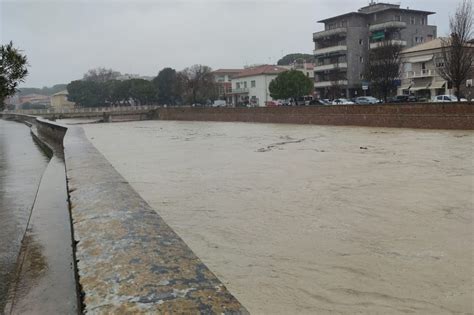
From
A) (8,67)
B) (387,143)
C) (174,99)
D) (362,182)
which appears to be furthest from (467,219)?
(174,99)

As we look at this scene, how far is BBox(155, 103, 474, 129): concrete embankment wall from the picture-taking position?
1083 inches

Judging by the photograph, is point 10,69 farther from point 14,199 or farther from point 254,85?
point 254,85

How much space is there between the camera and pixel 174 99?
100812 mm

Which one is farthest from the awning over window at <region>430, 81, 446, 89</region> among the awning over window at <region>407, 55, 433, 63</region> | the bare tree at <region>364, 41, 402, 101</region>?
the bare tree at <region>364, 41, 402, 101</region>

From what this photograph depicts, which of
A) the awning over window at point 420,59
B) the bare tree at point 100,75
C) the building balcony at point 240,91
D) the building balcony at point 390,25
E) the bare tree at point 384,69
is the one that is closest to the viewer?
the bare tree at point 384,69

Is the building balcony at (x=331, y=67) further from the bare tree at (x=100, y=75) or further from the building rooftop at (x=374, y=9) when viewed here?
the bare tree at (x=100, y=75)

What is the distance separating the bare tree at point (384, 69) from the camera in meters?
49.1

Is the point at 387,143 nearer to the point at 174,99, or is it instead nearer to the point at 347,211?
the point at 347,211

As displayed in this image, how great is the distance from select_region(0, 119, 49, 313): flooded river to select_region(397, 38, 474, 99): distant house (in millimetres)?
47057

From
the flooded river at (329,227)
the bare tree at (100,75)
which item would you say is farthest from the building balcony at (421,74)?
the bare tree at (100,75)

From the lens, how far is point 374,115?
33.4m

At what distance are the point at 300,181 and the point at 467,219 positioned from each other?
5071 mm

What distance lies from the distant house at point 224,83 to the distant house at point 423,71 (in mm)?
48714

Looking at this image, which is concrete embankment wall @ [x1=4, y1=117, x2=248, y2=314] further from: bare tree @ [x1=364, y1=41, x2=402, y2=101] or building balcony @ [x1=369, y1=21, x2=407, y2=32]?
building balcony @ [x1=369, y1=21, x2=407, y2=32]
